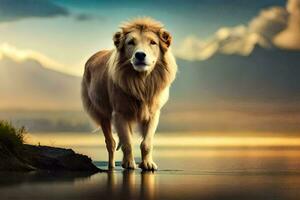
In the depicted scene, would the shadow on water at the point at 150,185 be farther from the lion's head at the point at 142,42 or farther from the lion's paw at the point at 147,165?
the lion's head at the point at 142,42

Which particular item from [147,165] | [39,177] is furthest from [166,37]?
[39,177]

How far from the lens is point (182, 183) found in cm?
486

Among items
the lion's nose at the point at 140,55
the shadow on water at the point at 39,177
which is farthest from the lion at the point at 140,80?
the shadow on water at the point at 39,177

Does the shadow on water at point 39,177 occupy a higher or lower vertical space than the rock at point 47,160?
lower

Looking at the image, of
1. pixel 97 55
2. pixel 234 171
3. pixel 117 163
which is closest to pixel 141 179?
pixel 234 171

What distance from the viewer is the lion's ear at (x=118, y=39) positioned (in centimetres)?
621

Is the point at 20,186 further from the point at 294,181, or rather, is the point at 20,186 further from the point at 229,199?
the point at 294,181

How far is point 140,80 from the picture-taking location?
6324 mm

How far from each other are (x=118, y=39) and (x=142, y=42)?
0.97 ft

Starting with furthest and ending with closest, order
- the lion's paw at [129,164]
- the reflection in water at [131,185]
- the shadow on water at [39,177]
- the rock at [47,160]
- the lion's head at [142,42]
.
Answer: the lion's paw at [129,164]
the lion's head at [142,42]
the rock at [47,160]
the shadow on water at [39,177]
the reflection in water at [131,185]

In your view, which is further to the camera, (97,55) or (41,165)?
(97,55)

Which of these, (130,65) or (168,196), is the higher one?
(130,65)

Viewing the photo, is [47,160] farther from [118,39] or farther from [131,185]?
[131,185]

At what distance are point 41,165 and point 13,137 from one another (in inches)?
13.1
